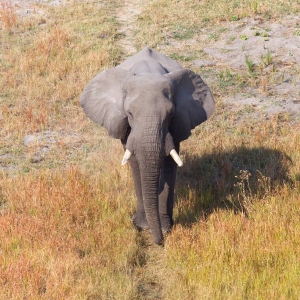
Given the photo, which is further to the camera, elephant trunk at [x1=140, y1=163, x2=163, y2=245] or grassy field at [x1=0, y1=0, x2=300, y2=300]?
elephant trunk at [x1=140, y1=163, x2=163, y2=245]

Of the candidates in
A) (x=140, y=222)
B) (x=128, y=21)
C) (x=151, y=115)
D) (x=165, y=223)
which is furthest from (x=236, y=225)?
(x=128, y=21)

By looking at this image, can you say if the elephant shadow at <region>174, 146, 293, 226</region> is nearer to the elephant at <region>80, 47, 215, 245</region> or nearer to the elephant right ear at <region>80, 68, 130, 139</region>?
the elephant at <region>80, 47, 215, 245</region>

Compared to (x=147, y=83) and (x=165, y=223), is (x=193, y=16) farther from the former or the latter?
(x=147, y=83)

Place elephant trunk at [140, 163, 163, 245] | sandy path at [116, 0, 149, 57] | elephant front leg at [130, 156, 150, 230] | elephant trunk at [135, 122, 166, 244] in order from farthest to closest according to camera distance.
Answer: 1. sandy path at [116, 0, 149, 57]
2. elephant front leg at [130, 156, 150, 230]
3. elephant trunk at [140, 163, 163, 245]
4. elephant trunk at [135, 122, 166, 244]

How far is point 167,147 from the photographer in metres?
6.31

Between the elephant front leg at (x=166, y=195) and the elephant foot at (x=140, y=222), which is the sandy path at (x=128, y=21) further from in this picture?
the elephant front leg at (x=166, y=195)

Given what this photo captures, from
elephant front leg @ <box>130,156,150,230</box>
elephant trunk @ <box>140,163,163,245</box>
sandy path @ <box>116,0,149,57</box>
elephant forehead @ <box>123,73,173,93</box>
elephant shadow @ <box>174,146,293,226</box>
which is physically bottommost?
sandy path @ <box>116,0,149,57</box>

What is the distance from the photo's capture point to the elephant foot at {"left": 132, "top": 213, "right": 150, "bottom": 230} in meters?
7.57

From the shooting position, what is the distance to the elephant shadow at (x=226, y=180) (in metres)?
7.69

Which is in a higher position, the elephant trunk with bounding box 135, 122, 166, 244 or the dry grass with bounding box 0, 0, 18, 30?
the elephant trunk with bounding box 135, 122, 166, 244

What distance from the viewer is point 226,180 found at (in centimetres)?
882

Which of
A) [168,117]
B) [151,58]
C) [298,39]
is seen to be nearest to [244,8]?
[298,39]

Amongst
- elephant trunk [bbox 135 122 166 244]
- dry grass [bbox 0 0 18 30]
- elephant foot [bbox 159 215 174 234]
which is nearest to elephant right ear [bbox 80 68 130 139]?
elephant trunk [bbox 135 122 166 244]

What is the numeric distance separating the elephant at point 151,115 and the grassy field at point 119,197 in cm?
54
